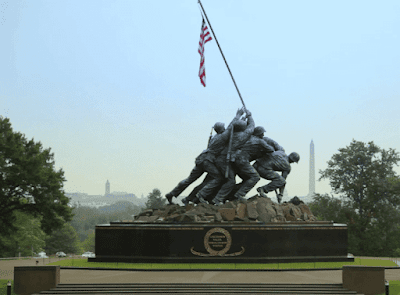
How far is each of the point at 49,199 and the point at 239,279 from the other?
13.5 m

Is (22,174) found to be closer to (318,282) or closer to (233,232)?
(233,232)

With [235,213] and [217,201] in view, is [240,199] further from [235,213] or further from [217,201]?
[235,213]

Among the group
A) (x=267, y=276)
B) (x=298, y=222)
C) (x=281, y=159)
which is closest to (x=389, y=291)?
(x=267, y=276)

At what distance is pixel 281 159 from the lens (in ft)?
71.3

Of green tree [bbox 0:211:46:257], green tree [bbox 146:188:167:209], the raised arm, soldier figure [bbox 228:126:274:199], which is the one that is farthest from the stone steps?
green tree [bbox 146:188:167:209]

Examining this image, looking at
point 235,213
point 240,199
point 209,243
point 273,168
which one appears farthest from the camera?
point 273,168

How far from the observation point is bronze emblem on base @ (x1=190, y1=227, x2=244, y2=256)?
18.1m

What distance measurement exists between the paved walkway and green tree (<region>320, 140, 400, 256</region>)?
683 inches

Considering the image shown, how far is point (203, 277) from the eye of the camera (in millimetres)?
14898

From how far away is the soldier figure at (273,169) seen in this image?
21.5 m

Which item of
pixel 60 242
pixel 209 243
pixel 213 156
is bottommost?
pixel 60 242

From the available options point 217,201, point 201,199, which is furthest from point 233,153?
point 201,199

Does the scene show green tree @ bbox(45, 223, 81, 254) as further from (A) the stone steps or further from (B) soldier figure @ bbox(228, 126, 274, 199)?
(A) the stone steps

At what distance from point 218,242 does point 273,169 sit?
514cm
